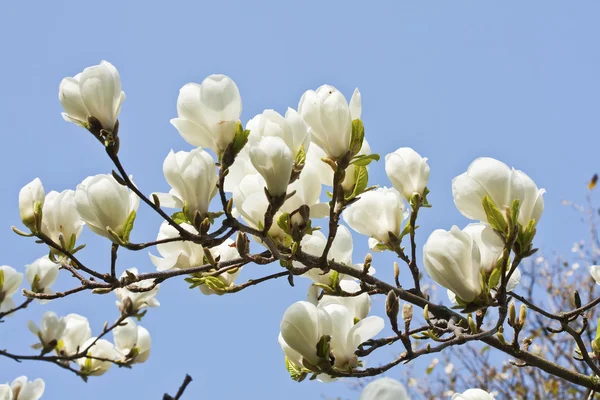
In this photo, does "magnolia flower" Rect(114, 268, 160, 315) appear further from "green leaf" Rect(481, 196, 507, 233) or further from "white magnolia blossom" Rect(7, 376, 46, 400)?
"green leaf" Rect(481, 196, 507, 233)

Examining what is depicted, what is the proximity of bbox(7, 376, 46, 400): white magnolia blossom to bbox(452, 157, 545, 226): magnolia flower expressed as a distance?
2.14 m

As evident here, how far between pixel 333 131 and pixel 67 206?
66 cm

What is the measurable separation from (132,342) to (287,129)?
1906mm

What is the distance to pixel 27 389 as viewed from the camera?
2.71 m

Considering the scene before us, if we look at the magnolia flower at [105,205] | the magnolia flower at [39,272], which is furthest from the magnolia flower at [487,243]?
the magnolia flower at [39,272]

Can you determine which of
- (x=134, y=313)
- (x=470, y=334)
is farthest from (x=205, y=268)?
(x=134, y=313)

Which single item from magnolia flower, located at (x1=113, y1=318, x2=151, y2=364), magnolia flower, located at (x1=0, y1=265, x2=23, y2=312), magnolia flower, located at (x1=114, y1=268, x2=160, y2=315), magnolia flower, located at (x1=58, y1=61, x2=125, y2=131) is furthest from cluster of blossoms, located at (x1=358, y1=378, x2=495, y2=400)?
magnolia flower, located at (x1=113, y1=318, x2=151, y2=364)

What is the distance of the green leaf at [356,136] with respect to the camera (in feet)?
4.32

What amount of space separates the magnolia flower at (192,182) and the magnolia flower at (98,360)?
1733mm

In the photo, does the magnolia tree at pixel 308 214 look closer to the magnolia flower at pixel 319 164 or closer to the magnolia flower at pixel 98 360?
the magnolia flower at pixel 319 164

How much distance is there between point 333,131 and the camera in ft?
4.29

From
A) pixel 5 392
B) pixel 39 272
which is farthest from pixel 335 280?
pixel 5 392

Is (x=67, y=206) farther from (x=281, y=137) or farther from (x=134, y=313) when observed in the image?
(x=134, y=313)

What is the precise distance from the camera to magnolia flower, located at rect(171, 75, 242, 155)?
50.2 inches
